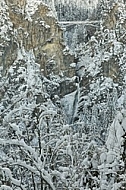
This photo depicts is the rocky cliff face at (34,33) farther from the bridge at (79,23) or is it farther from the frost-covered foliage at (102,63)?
the frost-covered foliage at (102,63)

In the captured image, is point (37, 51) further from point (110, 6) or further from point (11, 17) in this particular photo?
point (110, 6)

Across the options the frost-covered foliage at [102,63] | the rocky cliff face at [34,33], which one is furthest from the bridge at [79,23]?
the rocky cliff face at [34,33]

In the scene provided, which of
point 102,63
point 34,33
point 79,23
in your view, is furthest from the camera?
point 79,23

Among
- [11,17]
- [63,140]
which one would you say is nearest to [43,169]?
[63,140]

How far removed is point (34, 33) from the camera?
35.3 m

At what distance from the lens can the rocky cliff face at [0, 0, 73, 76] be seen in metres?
33.1

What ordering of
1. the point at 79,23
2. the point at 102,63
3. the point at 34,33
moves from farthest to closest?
1. the point at 79,23
2. the point at 34,33
3. the point at 102,63

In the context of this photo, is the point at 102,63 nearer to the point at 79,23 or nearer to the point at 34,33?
the point at 79,23

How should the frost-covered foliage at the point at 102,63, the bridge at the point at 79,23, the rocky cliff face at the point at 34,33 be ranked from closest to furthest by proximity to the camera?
the frost-covered foliage at the point at 102,63
the rocky cliff face at the point at 34,33
the bridge at the point at 79,23

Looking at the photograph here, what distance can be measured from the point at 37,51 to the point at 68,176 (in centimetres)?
3080

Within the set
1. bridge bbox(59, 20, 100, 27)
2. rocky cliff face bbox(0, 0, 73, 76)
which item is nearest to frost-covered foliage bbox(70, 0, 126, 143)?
bridge bbox(59, 20, 100, 27)

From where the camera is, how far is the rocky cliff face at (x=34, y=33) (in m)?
33.1

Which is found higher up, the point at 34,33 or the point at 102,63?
the point at 34,33

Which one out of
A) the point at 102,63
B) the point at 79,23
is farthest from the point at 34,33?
the point at 102,63
